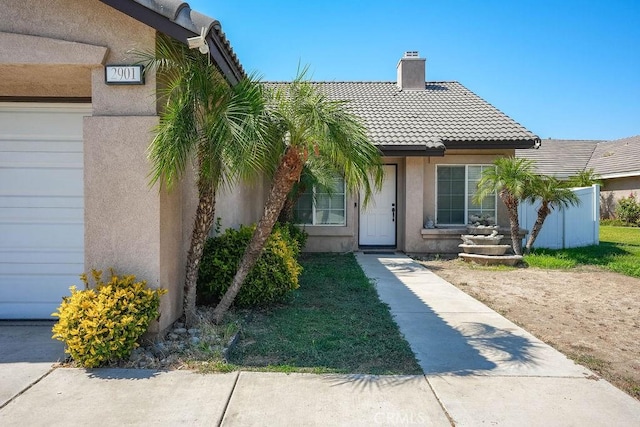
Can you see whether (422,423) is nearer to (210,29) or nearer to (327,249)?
(210,29)

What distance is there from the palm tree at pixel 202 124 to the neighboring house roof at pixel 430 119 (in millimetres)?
6288

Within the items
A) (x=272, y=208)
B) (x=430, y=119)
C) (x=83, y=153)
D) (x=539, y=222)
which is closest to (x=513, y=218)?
(x=539, y=222)

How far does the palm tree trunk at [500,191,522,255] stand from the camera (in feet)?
34.5

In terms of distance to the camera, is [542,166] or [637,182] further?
[542,166]

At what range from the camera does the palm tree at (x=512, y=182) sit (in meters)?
10.2

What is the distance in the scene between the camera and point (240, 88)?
13.7 ft

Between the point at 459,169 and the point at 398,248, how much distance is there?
298 cm

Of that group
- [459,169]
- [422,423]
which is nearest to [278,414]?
[422,423]

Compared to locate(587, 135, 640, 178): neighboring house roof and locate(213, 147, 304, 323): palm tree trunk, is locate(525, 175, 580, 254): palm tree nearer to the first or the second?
locate(213, 147, 304, 323): palm tree trunk

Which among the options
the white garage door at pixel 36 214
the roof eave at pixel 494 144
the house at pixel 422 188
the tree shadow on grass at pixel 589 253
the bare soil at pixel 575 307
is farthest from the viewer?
the house at pixel 422 188

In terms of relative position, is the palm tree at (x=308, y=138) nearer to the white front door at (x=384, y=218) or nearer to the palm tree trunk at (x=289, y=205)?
the palm tree trunk at (x=289, y=205)

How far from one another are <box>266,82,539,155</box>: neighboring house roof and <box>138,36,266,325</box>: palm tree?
6.29 m

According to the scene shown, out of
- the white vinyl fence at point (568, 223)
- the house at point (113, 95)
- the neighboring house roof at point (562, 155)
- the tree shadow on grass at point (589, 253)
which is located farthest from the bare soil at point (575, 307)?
the neighboring house roof at point (562, 155)

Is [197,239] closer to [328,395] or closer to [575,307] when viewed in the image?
[328,395]
